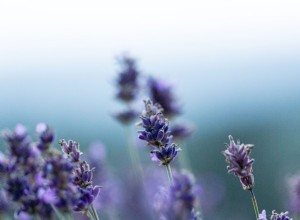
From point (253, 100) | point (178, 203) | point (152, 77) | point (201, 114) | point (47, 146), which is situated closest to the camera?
point (178, 203)

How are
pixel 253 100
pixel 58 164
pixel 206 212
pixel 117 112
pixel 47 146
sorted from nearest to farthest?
pixel 58 164 → pixel 47 146 → pixel 117 112 → pixel 206 212 → pixel 253 100

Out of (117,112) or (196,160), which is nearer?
(117,112)

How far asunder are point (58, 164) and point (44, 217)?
0.64 feet

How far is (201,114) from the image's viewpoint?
15422 millimetres

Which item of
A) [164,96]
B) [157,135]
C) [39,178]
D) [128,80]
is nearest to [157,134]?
[157,135]

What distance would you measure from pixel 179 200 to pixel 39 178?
47cm

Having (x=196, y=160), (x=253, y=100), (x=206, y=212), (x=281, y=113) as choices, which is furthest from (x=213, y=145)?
(x=253, y=100)

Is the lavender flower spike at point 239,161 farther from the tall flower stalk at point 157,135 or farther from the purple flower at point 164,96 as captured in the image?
the purple flower at point 164,96

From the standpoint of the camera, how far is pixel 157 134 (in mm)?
2152

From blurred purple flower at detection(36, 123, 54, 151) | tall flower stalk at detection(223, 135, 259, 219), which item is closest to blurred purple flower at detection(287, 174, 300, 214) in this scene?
tall flower stalk at detection(223, 135, 259, 219)

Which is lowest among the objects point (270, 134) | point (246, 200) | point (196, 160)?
point (246, 200)

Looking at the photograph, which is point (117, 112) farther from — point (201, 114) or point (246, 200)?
point (201, 114)

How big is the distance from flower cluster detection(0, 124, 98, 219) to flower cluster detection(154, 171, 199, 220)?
0.27 m

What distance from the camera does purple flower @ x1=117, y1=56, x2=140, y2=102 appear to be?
3.96 metres
